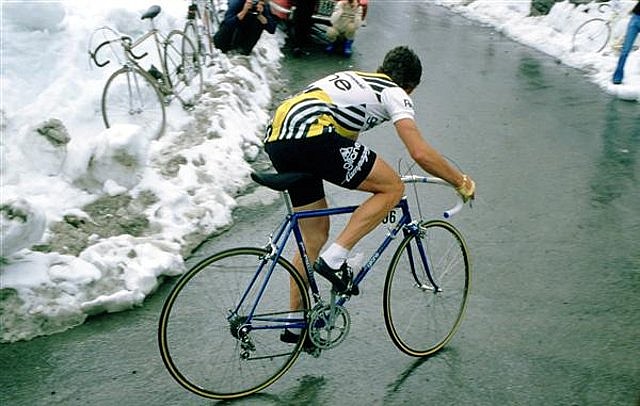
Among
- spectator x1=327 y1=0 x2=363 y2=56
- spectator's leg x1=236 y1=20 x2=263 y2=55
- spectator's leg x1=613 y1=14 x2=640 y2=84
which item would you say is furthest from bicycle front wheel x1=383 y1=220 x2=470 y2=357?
spectator x1=327 y1=0 x2=363 y2=56

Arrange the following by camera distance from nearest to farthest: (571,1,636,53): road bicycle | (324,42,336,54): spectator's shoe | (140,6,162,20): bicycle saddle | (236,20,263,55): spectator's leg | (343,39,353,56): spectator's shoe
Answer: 1. (140,6,162,20): bicycle saddle
2. (236,20,263,55): spectator's leg
3. (343,39,353,56): spectator's shoe
4. (324,42,336,54): spectator's shoe
5. (571,1,636,53): road bicycle

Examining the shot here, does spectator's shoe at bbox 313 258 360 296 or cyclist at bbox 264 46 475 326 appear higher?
cyclist at bbox 264 46 475 326

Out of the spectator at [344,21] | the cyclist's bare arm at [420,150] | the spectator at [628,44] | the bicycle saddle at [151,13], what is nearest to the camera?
the cyclist's bare arm at [420,150]

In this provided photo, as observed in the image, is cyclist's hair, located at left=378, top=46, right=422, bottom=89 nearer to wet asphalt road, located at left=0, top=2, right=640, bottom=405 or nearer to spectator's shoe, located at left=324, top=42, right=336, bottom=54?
wet asphalt road, located at left=0, top=2, right=640, bottom=405

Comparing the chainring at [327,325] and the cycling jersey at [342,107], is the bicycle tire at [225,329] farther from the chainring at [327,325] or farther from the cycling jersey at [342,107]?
the cycling jersey at [342,107]

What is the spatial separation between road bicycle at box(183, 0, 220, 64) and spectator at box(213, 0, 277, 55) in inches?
7.7

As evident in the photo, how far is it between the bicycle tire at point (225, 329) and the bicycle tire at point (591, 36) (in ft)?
36.8

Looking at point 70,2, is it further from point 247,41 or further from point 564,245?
point 564,245

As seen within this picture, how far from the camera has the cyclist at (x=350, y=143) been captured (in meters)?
4.11

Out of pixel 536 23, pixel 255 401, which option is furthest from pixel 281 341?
pixel 536 23

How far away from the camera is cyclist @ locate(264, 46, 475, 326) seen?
13.5ft

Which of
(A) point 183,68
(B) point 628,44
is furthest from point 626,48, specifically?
(A) point 183,68

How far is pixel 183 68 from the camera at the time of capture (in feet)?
29.0

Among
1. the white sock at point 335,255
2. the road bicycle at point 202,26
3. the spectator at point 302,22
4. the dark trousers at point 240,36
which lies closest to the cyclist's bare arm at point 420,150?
the white sock at point 335,255
